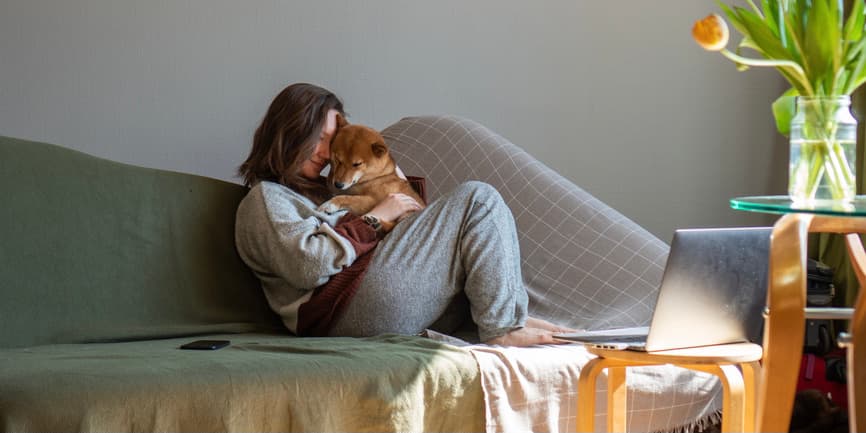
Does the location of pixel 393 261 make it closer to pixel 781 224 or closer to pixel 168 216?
pixel 168 216

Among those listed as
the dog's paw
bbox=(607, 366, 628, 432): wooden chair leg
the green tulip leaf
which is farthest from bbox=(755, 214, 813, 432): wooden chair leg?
the dog's paw

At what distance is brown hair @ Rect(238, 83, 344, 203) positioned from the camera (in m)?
2.64

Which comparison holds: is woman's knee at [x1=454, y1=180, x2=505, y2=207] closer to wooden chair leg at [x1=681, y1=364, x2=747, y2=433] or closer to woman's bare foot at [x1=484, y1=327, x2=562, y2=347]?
woman's bare foot at [x1=484, y1=327, x2=562, y2=347]

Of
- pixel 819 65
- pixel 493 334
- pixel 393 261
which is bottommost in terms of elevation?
pixel 493 334


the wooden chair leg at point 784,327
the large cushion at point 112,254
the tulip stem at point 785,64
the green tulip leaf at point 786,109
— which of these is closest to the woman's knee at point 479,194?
the large cushion at point 112,254

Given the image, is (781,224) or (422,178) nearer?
(781,224)

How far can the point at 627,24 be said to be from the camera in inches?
149

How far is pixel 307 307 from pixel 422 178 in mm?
642

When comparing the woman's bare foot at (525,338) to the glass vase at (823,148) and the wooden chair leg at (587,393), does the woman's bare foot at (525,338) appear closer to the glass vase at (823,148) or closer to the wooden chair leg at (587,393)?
the wooden chair leg at (587,393)

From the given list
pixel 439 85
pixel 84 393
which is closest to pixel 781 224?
pixel 84 393

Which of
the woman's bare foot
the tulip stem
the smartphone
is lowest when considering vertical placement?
the woman's bare foot

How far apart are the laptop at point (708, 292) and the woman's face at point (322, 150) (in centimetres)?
110

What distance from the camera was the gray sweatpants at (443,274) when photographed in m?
2.43

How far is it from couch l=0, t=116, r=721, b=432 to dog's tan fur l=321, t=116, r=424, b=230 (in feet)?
0.69
